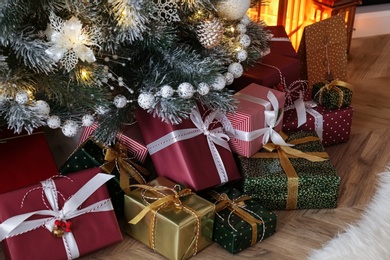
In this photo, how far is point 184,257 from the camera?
4.26 feet

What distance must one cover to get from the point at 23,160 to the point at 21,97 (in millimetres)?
237

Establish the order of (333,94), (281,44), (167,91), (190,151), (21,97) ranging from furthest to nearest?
(281,44), (333,94), (190,151), (167,91), (21,97)

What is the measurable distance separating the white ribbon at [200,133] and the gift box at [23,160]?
0.25 metres

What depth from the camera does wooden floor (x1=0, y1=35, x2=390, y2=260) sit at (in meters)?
1.34

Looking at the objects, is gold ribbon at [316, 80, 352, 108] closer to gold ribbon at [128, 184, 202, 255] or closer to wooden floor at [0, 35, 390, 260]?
wooden floor at [0, 35, 390, 260]

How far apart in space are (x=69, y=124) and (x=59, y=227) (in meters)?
0.22

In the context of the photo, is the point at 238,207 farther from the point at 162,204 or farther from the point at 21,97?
the point at 21,97

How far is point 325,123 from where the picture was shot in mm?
1679

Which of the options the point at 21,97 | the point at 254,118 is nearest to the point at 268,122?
the point at 254,118

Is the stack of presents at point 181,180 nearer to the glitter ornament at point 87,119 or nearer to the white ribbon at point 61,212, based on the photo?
the white ribbon at point 61,212

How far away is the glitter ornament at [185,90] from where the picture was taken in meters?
1.28

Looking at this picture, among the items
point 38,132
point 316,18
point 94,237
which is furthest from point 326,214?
point 316,18

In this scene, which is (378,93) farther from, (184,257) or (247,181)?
(184,257)

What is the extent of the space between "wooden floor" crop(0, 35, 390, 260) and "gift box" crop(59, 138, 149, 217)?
114 millimetres
